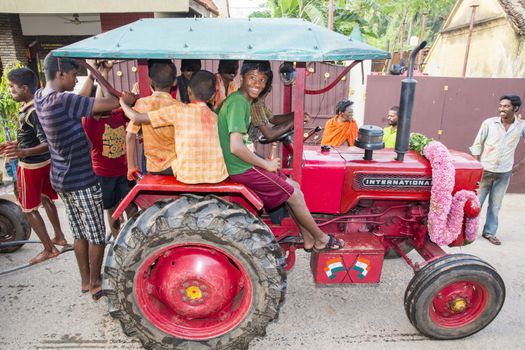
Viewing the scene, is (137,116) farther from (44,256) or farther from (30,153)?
(44,256)

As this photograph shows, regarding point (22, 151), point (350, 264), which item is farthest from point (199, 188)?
point (22, 151)

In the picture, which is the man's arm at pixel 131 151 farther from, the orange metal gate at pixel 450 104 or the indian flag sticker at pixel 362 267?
the orange metal gate at pixel 450 104

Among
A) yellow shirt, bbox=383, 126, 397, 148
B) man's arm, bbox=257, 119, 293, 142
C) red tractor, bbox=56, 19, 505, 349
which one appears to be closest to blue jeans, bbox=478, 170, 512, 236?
yellow shirt, bbox=383, 126, 397, 148

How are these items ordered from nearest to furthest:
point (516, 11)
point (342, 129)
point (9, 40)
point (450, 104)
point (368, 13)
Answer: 1. point (342, 129)
2. point (450, 104)
3. point (9, 40)
4. point (516, 11)
5. point (368, 13)

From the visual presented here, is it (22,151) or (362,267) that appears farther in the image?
(22,151)

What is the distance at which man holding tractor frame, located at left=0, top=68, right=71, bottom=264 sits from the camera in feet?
11.9

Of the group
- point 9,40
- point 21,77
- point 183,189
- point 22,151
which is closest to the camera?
point 183,189

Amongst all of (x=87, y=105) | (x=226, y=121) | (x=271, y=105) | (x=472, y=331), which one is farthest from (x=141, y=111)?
(x=271, y=105)

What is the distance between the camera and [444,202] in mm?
2906

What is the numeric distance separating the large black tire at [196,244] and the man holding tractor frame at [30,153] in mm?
1758

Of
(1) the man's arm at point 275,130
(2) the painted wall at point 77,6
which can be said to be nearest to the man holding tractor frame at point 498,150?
(1) the man's arm at point 275,130

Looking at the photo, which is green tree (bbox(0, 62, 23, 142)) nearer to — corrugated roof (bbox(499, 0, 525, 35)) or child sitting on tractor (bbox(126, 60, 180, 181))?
child sitting on tractor (bbox(126, 60, 180, 181))

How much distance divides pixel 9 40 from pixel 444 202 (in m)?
11.0

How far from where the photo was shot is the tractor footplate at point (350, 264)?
116 inches
